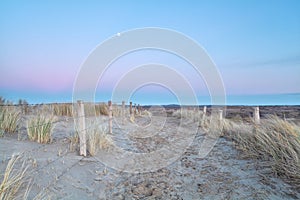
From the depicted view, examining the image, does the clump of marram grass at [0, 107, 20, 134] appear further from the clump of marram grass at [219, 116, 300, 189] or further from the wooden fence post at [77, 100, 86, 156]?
the clump of marram grass at [219, 116, 300, 189]

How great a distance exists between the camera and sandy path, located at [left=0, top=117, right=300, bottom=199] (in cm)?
411

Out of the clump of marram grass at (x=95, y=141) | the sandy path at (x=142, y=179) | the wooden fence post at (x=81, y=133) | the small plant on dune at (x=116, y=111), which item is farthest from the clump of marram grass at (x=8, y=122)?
the small plant on dune at (x=116, y=111)

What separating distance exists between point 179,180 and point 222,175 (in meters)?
1.00

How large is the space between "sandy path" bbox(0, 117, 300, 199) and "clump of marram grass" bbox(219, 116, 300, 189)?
251 mm

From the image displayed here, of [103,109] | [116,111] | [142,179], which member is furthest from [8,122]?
[103,109]

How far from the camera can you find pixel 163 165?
6.09 metres

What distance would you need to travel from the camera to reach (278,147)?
18.9ft

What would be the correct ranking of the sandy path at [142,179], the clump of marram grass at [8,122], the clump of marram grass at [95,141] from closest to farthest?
the sandy path at [142,179], the clump of marram grass at [95,141], the clump of marram grass at [8,122]

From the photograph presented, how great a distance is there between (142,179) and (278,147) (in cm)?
323

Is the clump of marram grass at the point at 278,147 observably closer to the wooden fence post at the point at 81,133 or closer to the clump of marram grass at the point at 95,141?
the clump of marram grass at the point at 95,141

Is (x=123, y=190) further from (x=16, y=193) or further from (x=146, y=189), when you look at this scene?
(x=16, y=193)

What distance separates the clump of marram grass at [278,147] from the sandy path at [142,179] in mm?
251

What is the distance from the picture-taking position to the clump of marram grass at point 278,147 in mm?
4754

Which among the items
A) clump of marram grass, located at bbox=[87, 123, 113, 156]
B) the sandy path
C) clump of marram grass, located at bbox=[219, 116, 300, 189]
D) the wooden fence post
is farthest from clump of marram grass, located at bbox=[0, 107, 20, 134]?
clump of marram grass, located at bbox=[219, 116, 300, 189]
